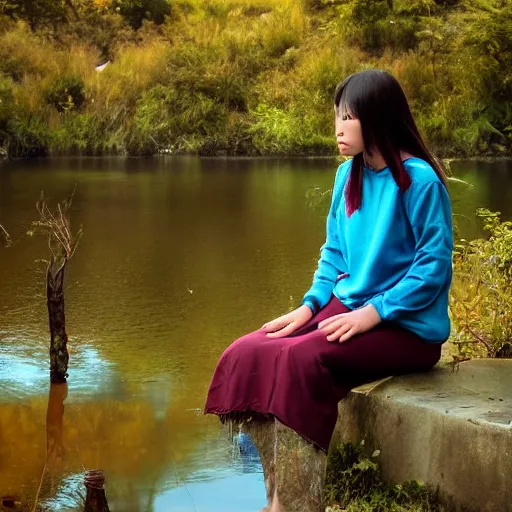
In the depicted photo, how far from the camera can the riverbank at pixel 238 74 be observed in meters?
19.1

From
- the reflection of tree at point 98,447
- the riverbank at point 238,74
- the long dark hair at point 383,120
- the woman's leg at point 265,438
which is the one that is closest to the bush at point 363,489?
the woman's leg at point 265,438

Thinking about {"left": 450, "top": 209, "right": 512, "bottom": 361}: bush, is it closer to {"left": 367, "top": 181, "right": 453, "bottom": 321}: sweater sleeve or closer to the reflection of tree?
{"left": 367, "top": 181, "right": 453, "bottom": 321}: sweater sleeve

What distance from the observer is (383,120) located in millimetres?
2699

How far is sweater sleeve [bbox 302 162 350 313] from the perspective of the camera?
2867 mm

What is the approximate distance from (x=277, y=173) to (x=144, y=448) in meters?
11.5

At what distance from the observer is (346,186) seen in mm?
2805

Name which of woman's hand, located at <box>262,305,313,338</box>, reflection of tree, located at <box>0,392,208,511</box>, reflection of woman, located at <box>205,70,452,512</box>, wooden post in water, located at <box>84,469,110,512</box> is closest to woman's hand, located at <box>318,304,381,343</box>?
reflection of woman, located at <box>205,70,452,512</box>

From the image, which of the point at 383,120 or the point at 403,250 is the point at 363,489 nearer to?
the point at 403,250

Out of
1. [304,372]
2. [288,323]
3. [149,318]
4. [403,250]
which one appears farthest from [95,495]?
[149,318]

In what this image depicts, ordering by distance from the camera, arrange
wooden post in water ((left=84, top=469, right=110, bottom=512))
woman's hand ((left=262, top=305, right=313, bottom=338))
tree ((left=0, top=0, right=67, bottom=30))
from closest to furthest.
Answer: woman's hand ((left=262, top=305, right=313, bottom=338)) → wooden post in water ((left=84, top=469, right=110, bottom=512)) → tree ((left=0, top=0, right=67, bottom=30))

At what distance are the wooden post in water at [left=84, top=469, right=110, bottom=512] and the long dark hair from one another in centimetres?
153

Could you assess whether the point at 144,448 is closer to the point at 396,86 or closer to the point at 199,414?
the point at 199,414

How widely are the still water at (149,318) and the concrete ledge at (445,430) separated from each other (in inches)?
40.9

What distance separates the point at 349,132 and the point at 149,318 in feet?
14.1
